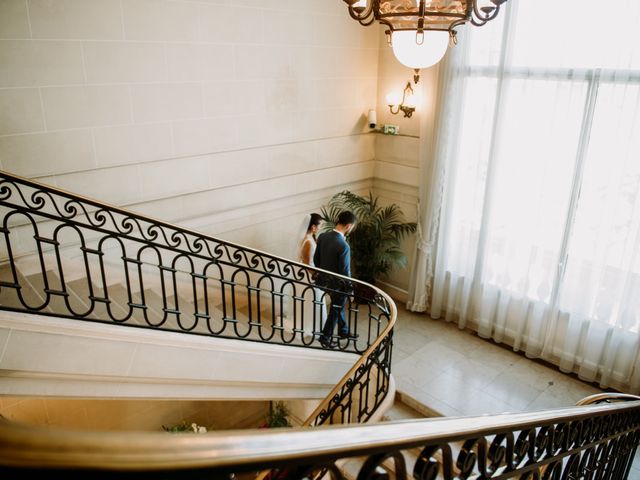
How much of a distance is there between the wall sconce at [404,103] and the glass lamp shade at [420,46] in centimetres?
435

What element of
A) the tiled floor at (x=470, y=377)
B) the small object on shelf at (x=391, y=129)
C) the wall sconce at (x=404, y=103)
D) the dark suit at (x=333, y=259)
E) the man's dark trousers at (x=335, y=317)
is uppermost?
the wall sconce at (x=404, y=103)

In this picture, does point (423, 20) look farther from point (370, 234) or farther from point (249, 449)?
point (370, 234)

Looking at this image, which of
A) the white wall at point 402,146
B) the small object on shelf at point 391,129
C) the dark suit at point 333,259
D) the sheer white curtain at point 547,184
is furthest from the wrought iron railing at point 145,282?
the small object on shelf at point 391,129

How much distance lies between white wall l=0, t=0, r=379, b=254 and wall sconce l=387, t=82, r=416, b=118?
446 mm

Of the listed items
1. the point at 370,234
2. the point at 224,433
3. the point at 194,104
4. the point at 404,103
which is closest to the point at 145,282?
the point at 194,104

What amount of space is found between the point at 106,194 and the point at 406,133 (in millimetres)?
4409

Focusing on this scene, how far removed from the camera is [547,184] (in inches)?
232

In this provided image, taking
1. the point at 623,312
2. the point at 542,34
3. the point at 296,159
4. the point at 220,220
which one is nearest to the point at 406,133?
the point at 296,159

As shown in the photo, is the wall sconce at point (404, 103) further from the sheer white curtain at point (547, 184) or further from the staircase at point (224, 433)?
the staircase at point (224, 433)

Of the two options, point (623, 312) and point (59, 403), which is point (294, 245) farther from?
point (623, 312)

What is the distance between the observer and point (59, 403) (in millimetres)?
5543

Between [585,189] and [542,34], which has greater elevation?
[542,34]

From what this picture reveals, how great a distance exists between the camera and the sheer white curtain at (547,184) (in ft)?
17.2

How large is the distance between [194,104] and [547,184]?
428 cm
